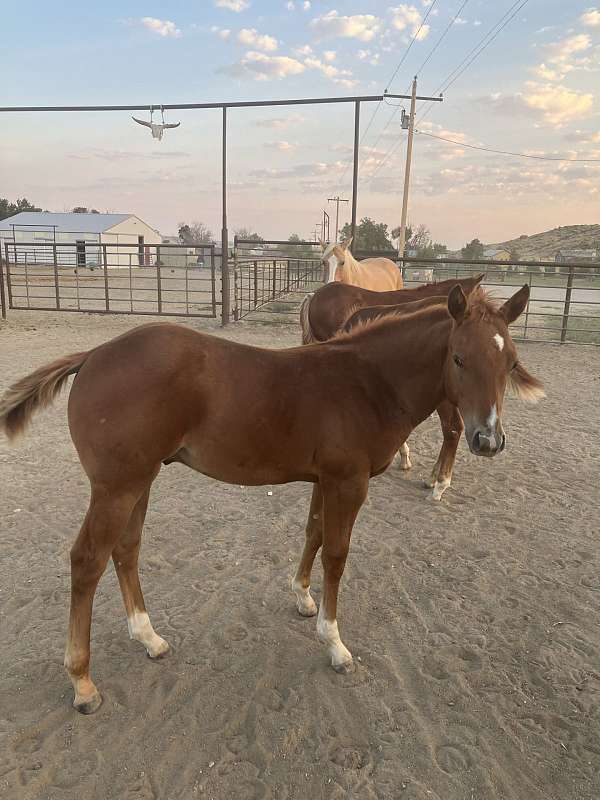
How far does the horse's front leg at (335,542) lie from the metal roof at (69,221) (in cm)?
4519

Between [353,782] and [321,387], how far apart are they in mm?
1508

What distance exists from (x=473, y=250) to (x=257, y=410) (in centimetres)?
4896

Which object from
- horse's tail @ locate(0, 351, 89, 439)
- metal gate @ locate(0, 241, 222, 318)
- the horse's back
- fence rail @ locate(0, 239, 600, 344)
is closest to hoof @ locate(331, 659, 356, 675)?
horse's tail @ locate(0, 351, 89, 439)

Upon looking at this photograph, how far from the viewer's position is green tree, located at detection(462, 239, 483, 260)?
4381 centimetres

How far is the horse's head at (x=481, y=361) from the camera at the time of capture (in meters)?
2.06

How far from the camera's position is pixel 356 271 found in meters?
8.38

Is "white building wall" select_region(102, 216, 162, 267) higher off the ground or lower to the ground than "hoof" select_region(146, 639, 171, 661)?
higher

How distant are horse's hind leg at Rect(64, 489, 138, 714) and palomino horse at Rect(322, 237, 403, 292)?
6.14 metres

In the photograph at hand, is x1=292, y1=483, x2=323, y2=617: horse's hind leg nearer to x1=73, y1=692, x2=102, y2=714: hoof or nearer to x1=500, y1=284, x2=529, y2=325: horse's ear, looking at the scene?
x1=73, y1=692, x2=102, y2=714: hoof

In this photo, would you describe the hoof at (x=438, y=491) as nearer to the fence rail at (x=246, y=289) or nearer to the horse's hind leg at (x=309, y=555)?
the horse's hind leg at (x=309, y=555)

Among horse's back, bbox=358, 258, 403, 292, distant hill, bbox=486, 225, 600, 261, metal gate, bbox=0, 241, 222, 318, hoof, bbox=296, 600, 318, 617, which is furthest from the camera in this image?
distant hill, bbox=486, 225, 600, 261

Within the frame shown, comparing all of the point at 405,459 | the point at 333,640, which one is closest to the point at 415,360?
the point at 333,640

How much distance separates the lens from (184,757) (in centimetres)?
195

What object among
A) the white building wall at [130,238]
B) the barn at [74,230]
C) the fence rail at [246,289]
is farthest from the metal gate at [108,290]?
the barn at [74,230]
